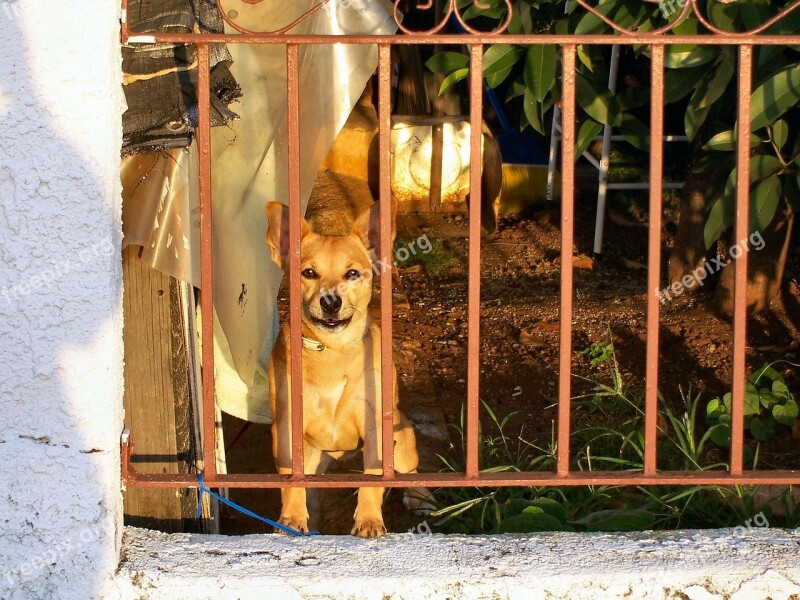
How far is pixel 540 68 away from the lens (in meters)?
3.74

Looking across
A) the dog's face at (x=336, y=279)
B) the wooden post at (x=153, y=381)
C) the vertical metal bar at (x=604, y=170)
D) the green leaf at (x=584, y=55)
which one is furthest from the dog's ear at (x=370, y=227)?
the vertical metal bar at (x=604, y=170)

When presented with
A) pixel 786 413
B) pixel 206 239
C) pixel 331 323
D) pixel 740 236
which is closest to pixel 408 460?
pixel 331 323

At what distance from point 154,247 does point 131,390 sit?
0.49 meters

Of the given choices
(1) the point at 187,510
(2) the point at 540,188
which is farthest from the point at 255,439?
(2) the point at 540,188

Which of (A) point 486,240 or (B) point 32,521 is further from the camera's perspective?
(A) point 486,240

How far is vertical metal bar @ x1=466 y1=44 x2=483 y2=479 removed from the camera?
2.79 meters

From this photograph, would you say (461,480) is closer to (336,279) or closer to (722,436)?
(336,279)

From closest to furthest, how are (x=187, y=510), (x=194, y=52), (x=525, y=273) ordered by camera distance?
1. (x=194, y=52)
2. (x=187, y=510)
3. (x=525, y=273)

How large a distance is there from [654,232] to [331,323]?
1524mm

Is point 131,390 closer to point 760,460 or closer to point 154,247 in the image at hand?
point 154,247

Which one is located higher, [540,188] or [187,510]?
[540,188]

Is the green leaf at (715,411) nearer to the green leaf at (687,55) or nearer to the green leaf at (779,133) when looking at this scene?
the green leaf at (779,133)

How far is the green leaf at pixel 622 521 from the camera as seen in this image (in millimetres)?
3461

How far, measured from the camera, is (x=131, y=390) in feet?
11.6
